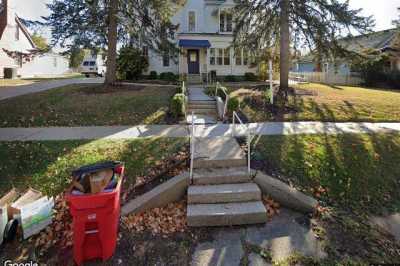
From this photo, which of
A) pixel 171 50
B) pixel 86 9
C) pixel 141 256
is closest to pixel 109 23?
pixel 86 9

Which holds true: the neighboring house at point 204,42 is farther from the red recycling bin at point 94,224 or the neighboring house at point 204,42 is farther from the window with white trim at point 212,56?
the red recycling bin at point 94,224

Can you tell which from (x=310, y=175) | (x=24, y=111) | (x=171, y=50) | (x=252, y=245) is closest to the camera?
(x=252, y=245)

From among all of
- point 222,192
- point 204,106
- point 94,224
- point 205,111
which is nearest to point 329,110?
point 205,111

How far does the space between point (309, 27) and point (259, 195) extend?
1077 centimetres

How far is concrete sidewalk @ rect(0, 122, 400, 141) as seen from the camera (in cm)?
746

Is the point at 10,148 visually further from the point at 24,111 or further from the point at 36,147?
the point at 24,111

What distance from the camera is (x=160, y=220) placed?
14.8ft

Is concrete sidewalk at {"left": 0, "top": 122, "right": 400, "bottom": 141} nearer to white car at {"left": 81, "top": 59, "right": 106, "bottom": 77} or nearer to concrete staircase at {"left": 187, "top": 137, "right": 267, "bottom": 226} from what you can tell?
concrete staircase at {"left": 187, "top": 137, "right": 267, "bottom": 226}

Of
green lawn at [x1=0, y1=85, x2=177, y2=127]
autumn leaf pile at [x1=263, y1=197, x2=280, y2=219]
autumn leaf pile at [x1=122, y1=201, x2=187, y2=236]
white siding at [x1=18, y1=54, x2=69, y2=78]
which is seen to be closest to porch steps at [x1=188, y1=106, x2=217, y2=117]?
green lawn at [x1=0, y1=85, x2=177, y2=127]

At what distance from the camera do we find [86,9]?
520 inches

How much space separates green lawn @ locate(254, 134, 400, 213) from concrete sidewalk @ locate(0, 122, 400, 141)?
0.85 metres

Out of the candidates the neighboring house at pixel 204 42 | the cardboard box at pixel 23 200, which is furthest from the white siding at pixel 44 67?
the cardboard box at pixel 23 200

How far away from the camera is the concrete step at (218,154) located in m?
5.46

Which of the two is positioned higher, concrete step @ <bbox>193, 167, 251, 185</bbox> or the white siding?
the white siding
